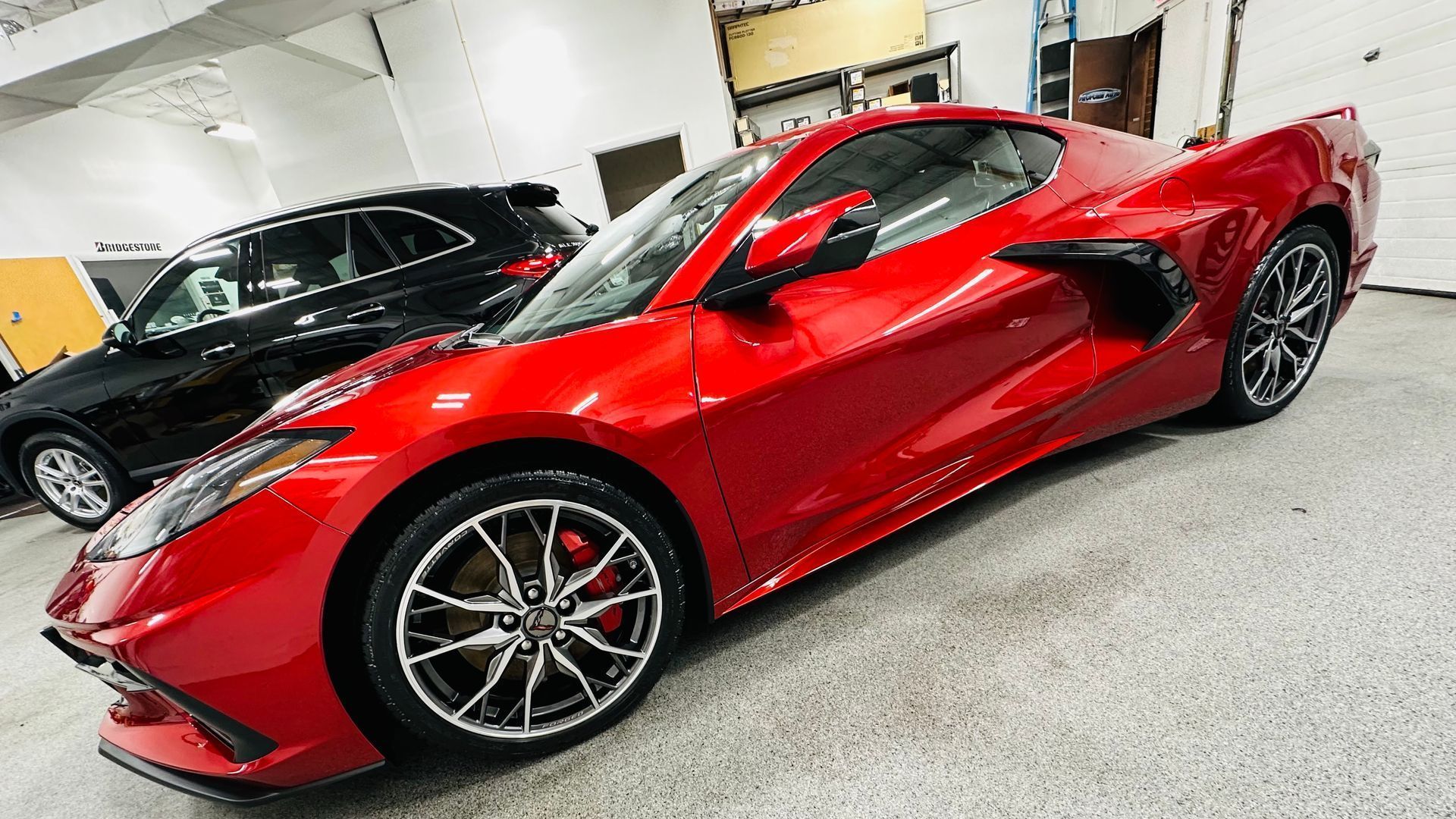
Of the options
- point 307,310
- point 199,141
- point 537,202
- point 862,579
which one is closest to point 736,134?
point 537,202

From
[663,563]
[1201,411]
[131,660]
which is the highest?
[131,660]

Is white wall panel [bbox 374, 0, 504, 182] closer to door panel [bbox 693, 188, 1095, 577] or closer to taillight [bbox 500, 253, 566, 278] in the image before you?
taillight [bbox 500, 253, 566, 278]

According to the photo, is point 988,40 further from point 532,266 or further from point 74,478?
point 74,478

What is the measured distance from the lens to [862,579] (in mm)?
1502

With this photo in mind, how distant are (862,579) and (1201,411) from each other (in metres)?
1.57

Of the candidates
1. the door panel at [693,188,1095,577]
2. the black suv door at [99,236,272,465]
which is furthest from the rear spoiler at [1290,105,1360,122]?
the black suv door at [99,236,272,465]

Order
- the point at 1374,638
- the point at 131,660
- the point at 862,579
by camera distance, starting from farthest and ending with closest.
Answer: the point at 862,579 → the point at 1374,638 → the point at 131,660

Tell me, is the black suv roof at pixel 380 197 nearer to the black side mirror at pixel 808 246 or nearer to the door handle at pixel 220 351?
the door handle at pixel 220 351

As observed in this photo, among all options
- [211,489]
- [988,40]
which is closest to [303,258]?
[211,489]

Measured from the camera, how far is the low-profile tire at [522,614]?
3.24 ft

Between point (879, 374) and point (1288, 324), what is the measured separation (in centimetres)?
168

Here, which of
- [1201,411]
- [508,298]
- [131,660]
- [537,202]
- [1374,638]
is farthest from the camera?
[537,202]

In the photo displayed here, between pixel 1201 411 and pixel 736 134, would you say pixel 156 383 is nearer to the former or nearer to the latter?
pixel 1201 411

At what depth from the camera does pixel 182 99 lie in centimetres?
902
